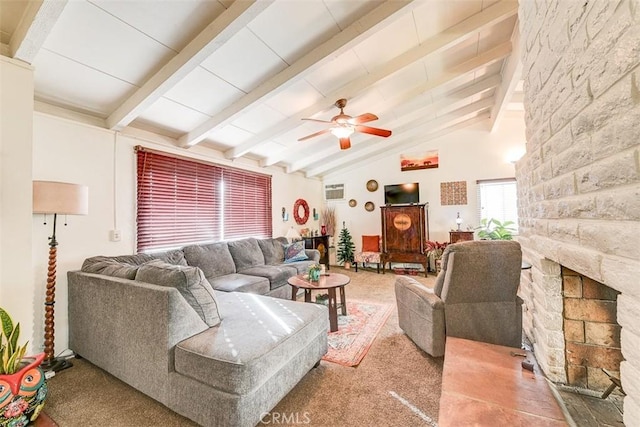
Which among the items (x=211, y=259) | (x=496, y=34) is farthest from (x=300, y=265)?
(x=496, y=34)

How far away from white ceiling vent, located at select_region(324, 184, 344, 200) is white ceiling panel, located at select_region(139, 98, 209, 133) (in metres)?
4.00

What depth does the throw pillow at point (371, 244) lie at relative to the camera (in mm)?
6031

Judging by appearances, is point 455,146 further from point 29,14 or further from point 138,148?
point 29,14

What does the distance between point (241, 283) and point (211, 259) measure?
710mm

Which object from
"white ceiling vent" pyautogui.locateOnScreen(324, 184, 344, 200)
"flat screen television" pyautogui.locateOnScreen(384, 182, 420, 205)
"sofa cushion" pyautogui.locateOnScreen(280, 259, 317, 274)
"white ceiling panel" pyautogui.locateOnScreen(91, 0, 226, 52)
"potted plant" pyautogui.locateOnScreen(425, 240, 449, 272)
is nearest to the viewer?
"white ceiling panel" pyautogui.locateOnScreen(91, 0, 226, 52)

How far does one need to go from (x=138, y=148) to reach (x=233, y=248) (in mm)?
1816

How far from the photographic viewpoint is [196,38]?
198cm

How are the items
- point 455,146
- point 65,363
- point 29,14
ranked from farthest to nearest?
point 455,146 → point 65,363 → point 29,14

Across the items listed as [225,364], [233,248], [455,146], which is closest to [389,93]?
[455,146]

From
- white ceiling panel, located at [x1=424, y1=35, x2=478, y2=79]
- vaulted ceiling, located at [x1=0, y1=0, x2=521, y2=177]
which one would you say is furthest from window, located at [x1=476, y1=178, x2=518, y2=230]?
white ceiling panel, located at [x1=424, y1=35, x2=478, y2=79]

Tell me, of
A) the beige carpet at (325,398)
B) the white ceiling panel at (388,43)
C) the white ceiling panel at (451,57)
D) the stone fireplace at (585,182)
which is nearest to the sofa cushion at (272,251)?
the beige carpet at (325,398)

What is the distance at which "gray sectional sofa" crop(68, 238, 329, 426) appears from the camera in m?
1.43

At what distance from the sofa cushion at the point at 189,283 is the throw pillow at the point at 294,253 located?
108 inches

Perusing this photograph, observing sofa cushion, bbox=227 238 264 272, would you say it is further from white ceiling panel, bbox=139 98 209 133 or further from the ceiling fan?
the ceiling fan
